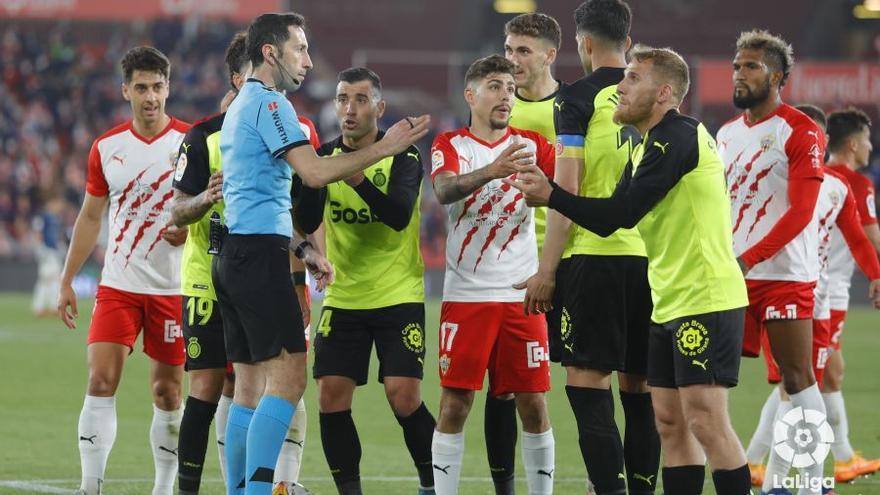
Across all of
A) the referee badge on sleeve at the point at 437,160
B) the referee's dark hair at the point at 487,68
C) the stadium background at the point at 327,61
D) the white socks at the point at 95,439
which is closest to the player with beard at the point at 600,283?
the referee's dark hair at the point at 487,68

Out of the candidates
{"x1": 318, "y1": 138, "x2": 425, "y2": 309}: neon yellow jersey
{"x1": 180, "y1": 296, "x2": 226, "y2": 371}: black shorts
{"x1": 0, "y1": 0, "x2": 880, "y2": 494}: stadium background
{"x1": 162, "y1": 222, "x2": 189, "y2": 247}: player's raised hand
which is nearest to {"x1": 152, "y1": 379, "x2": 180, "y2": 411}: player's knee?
{"x1": 180, "y1": 296, "x2": 226, "y2": 371}: black shorts

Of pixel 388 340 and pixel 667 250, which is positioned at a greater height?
pixel 667 250

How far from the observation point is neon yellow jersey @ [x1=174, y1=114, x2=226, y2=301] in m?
6.88

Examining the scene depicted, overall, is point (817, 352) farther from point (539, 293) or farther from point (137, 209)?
point (137, 209)

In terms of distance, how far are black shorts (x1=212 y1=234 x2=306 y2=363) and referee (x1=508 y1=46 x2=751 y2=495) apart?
3.64ft

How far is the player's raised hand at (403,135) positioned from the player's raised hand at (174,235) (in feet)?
5.41

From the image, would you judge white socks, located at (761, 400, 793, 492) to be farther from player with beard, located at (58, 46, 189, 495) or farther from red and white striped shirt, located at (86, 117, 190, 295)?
red and white striped shirt, located at (86, 117, 190, 295)

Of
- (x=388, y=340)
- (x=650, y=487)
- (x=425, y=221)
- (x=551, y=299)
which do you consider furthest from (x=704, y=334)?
(x=425, y=221)

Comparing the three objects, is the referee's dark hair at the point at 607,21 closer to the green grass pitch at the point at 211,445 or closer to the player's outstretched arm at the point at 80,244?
the green grass pitch at the point at 211,445

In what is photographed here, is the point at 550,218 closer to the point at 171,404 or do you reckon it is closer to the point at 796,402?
the point at 796,402

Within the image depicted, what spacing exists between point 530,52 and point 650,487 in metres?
2.43

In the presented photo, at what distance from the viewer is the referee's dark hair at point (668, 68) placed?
597cm

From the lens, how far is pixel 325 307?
7.33 m

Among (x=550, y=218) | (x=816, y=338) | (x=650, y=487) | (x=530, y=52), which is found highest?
(x=530, y=52)
